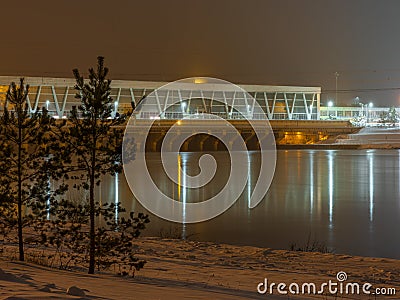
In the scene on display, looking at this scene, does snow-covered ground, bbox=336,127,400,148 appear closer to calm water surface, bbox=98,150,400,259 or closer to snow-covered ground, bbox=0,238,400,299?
calm water surface, bbox=98,150,400,259

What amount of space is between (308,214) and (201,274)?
10.3 metres

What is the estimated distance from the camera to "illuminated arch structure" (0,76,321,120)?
7544cm

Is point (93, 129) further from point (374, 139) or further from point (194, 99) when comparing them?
point (194, 99)

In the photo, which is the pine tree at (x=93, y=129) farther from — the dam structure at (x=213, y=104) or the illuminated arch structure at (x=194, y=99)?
the illuminated arch structure at (x=194, y=99)

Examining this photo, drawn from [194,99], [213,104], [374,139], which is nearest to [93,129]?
[374,139]

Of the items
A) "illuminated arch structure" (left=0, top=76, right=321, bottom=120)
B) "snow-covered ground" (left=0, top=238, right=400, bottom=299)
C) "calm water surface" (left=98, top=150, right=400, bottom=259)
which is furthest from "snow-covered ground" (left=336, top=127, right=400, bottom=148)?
"snow-covered ground" (left=0, top=238, right=400, bottom=299)

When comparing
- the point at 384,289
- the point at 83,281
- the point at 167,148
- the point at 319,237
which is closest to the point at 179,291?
the point at 83,281

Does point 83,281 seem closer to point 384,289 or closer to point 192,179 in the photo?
point 384,289

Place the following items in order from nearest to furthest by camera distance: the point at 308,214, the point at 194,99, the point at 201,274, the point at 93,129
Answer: the point at 201,274
the point at 93,129
the point at 308,214
the point at 194,99

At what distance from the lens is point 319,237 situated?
15359mm

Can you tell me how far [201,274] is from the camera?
31.5 feet

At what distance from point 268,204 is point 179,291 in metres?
14.6

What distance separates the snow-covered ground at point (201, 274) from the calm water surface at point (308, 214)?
71.3 inches

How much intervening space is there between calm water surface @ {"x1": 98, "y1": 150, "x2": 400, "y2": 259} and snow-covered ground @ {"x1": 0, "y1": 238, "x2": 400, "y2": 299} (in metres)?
1.81
